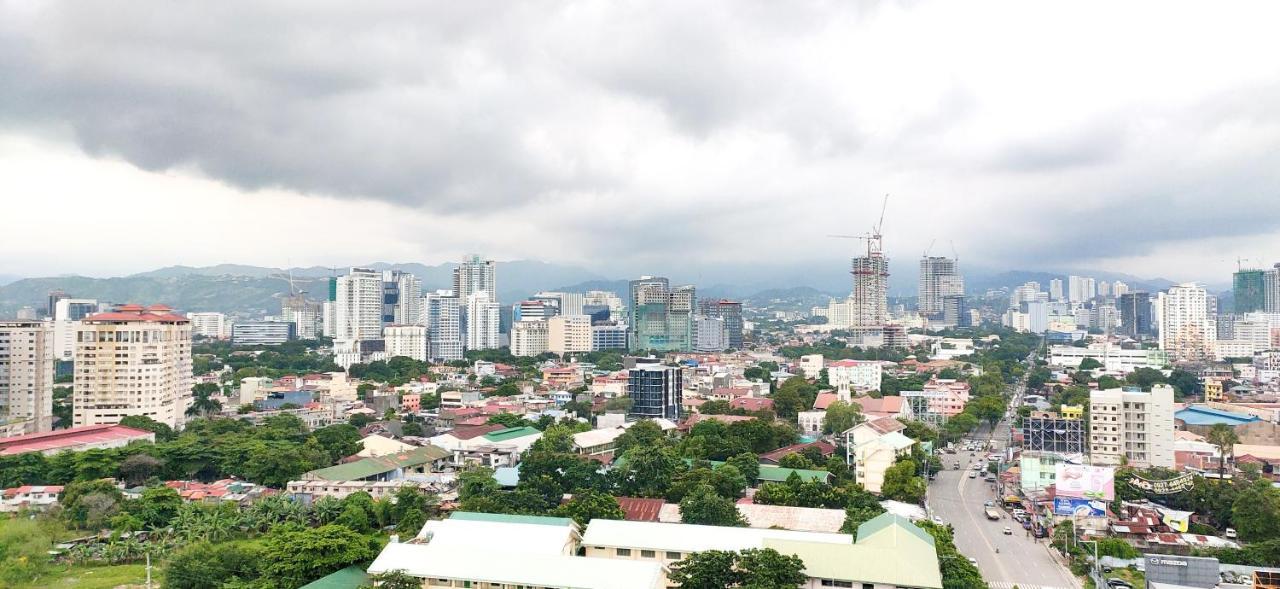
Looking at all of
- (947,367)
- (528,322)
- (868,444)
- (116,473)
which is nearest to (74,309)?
(528,322)

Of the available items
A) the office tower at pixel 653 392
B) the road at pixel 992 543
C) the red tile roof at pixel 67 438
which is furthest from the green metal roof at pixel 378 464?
the road at pixel 992 543

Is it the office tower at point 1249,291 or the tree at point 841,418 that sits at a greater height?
the office tower at point 1249,291

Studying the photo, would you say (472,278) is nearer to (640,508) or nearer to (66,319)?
(66,319)

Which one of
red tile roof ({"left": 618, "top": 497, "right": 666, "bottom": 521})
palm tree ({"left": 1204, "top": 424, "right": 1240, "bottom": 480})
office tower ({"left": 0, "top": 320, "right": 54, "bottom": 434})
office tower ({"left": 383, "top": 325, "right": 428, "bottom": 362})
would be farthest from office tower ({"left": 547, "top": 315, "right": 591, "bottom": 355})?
red tile roof ({"left": 618, "top": 497, "right": 666, "bottom": 521})

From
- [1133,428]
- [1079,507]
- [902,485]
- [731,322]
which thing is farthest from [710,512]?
[731,322]

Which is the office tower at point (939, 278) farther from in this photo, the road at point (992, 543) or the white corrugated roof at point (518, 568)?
the white corrugated roof at point (518, 568)

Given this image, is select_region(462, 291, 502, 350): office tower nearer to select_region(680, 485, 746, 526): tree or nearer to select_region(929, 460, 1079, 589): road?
select_region(929, 460, 1079, 589): road

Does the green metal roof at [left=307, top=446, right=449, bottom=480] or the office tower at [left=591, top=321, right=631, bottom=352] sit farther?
the office tower at [left=591, top=321, right=631, bottom=352]
